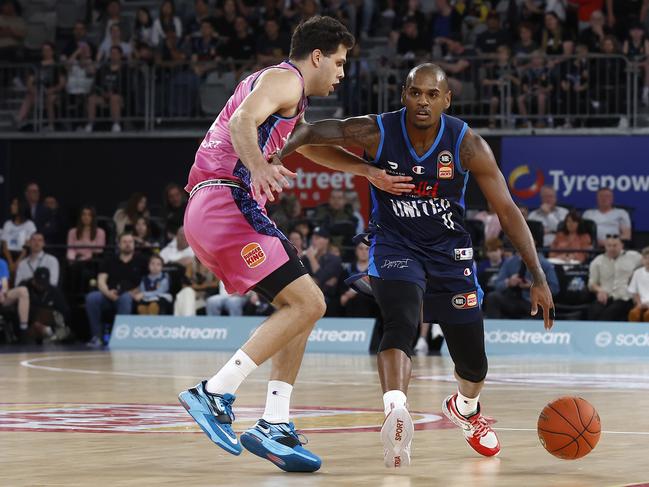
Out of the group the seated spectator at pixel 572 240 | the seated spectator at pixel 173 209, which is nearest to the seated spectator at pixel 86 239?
the seated spectator at pixel 173 209

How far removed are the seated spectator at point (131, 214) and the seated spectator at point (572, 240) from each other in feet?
21.2

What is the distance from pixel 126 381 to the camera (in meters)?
12.9

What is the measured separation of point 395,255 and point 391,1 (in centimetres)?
1691

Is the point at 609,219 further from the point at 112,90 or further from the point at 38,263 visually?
the point at 112,90

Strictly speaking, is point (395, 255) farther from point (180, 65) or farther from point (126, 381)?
point (180, 65)

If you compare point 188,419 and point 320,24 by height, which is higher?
point 320,24

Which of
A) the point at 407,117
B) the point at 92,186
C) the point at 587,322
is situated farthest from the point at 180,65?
the point at 407,117

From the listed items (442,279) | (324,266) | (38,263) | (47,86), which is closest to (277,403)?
(442,279)

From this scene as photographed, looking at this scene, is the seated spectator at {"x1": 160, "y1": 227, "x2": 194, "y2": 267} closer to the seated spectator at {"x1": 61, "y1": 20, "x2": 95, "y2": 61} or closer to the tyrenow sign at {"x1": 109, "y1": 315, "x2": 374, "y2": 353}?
the tyrenow sign at {"x1": 109, "y1": 315, "x2": 374, "y2": 353}

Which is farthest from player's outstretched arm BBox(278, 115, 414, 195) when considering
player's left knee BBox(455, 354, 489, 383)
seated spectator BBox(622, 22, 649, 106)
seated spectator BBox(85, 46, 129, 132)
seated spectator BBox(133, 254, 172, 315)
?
seated spectator BBox(85, 46, 129, 132)

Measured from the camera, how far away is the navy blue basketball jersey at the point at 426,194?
7305 mm

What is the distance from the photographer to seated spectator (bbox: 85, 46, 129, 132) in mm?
23109

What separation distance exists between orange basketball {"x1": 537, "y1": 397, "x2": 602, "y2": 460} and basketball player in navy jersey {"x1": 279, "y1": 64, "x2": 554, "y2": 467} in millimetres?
466

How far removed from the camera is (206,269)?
65.9 feet
